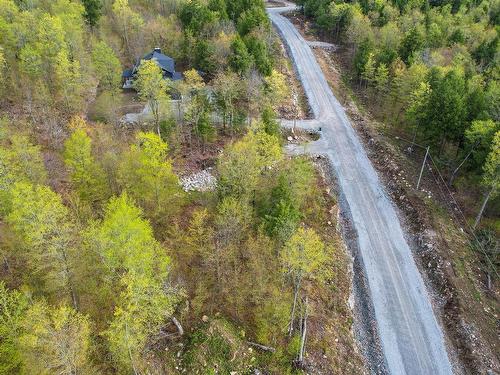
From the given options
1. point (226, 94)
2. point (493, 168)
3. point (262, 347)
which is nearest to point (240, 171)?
point (262, 347)

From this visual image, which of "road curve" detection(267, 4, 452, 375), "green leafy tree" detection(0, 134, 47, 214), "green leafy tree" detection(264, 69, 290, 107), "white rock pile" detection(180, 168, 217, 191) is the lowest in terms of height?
"road curve" detection(267, 4, 452, 375)

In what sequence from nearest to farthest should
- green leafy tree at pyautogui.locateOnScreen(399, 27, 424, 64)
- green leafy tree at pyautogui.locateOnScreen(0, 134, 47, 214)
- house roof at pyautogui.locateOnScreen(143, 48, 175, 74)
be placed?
green leafy tree at pyautogui.locateOnScreen(0, 134, 47, 214) < house roof at pyautogui.locateOnScreen(143, 48, 175, 74) < green leafy tree at pyautogui.locateOnScreen(399, 27, 424, 64)

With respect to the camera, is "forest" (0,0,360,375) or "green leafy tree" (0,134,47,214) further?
"green leafy tree" (0,134,47,214)

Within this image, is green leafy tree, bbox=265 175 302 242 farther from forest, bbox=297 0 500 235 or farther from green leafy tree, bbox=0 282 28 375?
forest, bbox=297 0 500 235

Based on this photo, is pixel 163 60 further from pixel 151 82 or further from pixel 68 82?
pixel 151 82

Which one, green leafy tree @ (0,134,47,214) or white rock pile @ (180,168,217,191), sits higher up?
green leafy tree @ (0,134,47,214)

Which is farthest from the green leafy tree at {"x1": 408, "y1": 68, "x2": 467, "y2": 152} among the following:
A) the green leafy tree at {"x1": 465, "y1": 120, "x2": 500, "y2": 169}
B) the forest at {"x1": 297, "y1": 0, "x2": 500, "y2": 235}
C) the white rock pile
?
the white rock pile

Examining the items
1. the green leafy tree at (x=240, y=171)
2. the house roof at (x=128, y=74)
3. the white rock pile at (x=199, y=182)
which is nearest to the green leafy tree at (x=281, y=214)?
the green leafy tree at (x=240, y=171)
